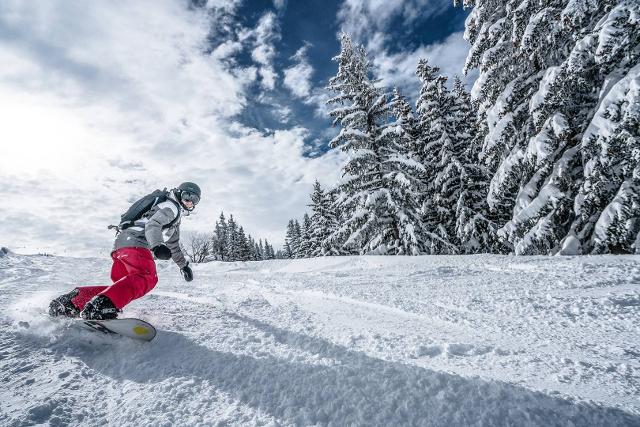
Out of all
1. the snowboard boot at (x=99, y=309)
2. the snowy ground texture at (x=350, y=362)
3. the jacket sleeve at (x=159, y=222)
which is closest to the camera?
the snowy ground texture at (x=350, y=362)

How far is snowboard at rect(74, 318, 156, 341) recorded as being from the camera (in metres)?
2.74

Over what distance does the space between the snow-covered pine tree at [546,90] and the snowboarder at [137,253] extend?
907cm

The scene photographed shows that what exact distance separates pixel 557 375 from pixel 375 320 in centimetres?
164

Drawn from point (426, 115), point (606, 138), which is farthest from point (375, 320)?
point (426, 115)

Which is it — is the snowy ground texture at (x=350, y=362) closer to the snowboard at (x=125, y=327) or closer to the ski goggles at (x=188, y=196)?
the snowboard at (x=125, y=327)

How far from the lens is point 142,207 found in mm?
3928

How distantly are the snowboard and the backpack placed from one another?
4.38 ft

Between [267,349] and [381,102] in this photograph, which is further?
[381,102]

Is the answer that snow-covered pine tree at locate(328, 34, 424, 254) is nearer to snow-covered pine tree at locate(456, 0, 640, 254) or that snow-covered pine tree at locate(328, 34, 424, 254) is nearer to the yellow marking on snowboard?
snow-covered pine tree at locate(456, 0, 640, 254)

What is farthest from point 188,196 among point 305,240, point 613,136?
point 305,240

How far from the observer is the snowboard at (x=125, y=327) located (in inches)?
108

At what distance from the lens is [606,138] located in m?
6.98

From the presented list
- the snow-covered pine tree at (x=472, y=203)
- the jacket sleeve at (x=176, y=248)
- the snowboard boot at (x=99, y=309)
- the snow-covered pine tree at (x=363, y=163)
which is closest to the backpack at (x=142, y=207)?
the jacket sleeve at (x=176, y=248)

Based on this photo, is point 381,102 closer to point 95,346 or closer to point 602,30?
point 602,30
